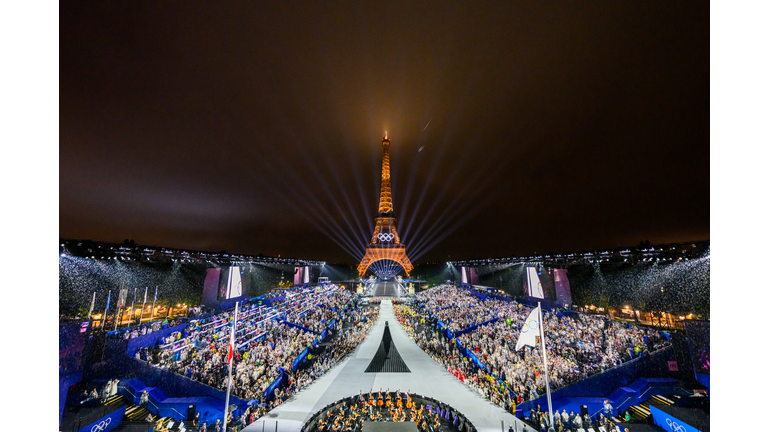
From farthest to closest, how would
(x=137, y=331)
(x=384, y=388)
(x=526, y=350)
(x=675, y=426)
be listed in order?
(x=526, y=350) → (x=137, y=331) → (x=384, y=388) → (x=675, y=426)

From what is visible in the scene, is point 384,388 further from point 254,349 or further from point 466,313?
point 466,313

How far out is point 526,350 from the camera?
1397cm

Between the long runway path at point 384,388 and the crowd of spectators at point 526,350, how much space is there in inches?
26.9

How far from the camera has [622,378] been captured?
38.2 feet

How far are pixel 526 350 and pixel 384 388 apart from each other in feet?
26.3

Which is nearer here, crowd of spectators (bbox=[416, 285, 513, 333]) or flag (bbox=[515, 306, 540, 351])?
flag (bbox=[515, 306, 540, 351])

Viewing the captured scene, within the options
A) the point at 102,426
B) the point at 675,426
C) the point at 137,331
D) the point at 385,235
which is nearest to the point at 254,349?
the point at 137,331

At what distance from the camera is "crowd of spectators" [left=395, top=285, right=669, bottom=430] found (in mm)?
11641

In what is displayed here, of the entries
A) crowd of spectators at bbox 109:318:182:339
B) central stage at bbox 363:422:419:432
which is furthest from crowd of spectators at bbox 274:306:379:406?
crowd of spectators at bbox 109:318:182:339

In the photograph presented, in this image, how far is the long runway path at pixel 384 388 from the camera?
32.2 feet

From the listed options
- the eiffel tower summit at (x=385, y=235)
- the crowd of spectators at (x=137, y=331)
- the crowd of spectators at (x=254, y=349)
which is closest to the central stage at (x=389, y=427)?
the crowd of spectators at (x=254, y=349)

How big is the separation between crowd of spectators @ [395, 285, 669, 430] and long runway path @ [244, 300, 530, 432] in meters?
0.68

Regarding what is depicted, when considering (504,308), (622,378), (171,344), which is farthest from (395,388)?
(504,308)

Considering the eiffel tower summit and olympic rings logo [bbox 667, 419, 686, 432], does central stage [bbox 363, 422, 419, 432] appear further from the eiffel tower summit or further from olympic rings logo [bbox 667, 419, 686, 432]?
the eiffel tower summit
